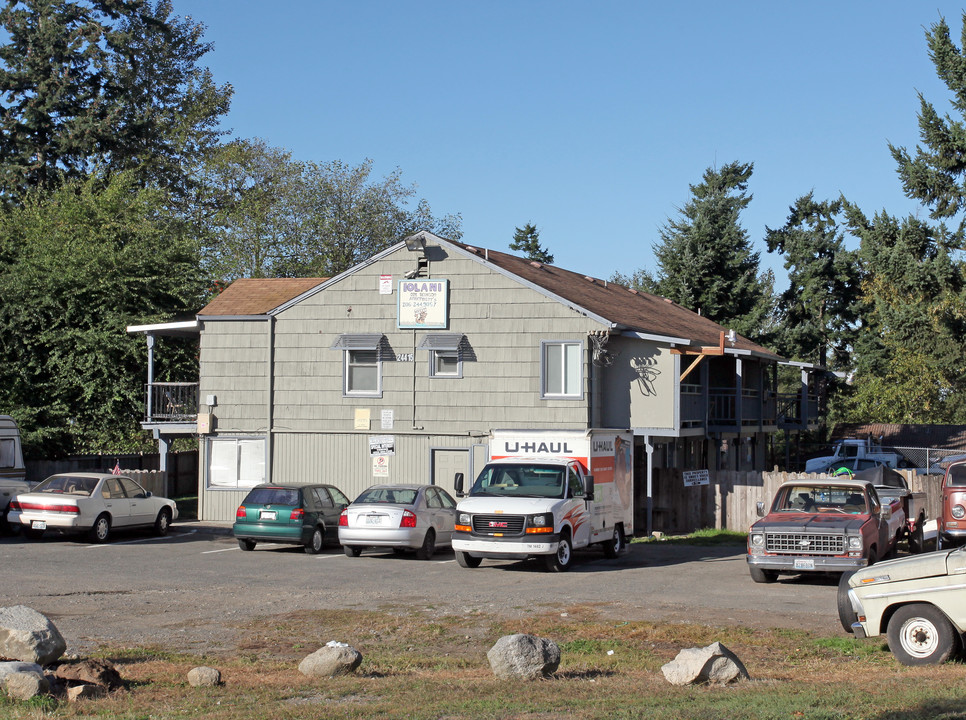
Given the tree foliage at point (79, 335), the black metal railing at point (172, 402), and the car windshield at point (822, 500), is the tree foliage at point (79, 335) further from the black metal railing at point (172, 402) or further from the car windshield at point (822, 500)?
the car windshield at point (822, 500)

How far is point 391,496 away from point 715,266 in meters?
33.6

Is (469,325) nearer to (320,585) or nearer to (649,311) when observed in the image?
(649,311)

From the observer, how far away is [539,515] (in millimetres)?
19016

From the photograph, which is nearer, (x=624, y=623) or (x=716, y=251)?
(x=624, y=623)

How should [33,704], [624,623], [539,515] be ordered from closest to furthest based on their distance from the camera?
1. [33,704]
2. [624,623]
3. [539,515]

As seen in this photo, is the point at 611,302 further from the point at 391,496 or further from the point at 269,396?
the point at 391,496

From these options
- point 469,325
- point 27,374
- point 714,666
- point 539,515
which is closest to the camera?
point 714,666

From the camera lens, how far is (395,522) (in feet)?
69.4

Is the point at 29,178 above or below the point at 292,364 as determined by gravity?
above

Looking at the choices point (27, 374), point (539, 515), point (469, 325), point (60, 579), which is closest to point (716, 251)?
point (469, 325)

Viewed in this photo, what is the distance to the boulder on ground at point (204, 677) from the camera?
927cm

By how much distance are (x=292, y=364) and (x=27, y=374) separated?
9.78 metres

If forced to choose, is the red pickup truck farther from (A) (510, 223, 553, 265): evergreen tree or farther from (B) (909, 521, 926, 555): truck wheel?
(A) (510, 223, 553, 265): evergreen tree

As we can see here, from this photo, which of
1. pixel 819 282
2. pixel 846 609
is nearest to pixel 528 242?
pixel 819 282
